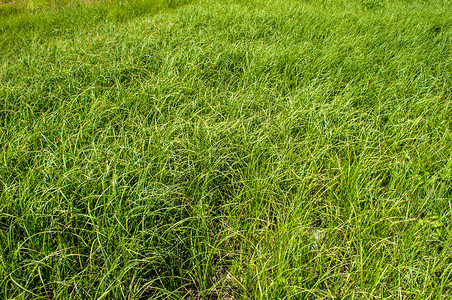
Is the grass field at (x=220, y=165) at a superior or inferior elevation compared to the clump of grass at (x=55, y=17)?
inferior

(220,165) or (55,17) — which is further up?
(55,17)

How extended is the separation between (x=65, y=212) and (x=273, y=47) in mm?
2999

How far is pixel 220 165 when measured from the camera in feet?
6.61

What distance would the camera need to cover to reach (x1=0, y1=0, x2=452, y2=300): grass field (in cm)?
137

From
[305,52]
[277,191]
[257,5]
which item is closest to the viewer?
[277,191]

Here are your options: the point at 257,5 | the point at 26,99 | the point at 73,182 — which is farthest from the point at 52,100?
the point at 257,5

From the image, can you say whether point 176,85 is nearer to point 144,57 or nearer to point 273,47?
point 144,57

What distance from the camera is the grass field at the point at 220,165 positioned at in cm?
137

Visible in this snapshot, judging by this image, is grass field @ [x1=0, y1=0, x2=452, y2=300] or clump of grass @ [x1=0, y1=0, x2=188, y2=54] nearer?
grass field @ [x1=0, y1=0, x2=452, y2=300]

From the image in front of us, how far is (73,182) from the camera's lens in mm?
1646

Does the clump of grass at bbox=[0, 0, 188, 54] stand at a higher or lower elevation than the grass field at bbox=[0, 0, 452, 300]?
higher

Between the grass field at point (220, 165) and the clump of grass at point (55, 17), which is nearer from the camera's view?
the grass field at point (220, 165)

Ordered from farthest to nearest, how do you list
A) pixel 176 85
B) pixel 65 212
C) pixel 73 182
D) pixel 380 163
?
1. pixel 176 85
2. pixel 380 163
3. pixel 73 182
4. pixel 65 212

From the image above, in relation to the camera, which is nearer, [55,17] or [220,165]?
[220,165]
